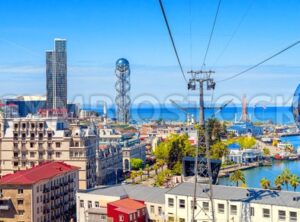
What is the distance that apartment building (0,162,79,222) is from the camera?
13414 millimetres

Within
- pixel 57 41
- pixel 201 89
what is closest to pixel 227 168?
pixel 201 89

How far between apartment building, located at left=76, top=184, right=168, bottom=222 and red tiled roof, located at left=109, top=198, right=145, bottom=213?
6 centimetres

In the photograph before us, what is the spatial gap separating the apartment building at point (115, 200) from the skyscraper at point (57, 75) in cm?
6043

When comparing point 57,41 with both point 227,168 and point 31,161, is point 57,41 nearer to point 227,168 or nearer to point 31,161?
point 227,168

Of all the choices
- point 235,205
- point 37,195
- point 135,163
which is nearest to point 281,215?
point 235,205

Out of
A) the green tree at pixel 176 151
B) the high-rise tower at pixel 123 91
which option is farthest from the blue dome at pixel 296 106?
the high-rise tower at pixel 123 91

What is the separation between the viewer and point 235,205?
1164cm

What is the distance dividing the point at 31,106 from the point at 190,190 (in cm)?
5580

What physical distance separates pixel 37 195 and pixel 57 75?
6812 centimetres

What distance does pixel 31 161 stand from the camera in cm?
2062

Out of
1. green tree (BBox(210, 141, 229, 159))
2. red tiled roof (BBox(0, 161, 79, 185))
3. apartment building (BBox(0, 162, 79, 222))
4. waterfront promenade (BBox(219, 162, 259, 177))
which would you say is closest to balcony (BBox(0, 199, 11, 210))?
apartment building (BBox(0, 162, 79, 222))

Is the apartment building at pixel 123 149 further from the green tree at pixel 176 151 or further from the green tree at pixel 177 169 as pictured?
the green tree at pixel 177 169

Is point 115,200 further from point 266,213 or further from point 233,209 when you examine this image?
point 266,213

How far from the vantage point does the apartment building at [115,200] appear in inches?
512
